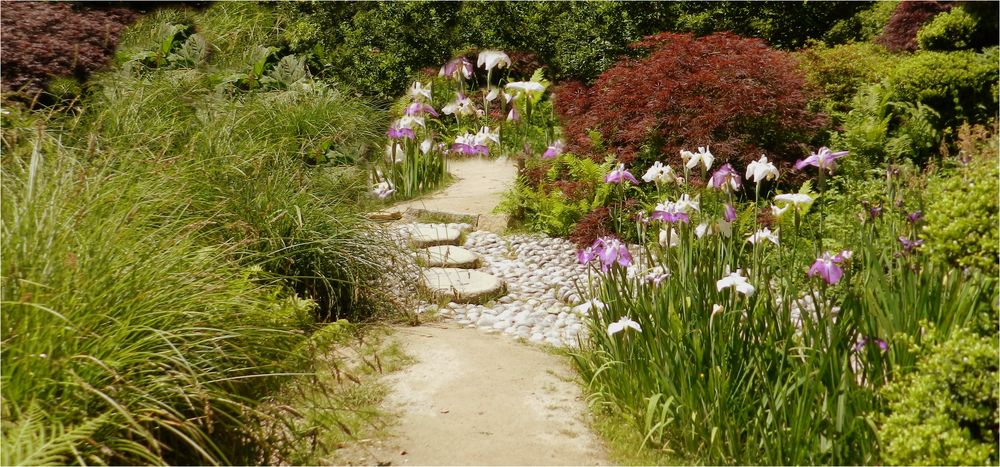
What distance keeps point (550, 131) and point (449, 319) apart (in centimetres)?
454

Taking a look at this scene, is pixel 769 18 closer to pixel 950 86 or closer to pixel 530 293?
pixel 950 86

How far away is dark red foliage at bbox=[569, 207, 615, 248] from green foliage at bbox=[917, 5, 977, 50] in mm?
4486

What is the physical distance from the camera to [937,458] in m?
2.95

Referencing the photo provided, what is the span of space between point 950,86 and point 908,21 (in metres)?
1.97

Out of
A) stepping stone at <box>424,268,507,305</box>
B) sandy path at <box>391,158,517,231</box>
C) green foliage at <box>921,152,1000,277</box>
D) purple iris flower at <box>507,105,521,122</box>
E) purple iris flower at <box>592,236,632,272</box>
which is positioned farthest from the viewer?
purple iris flower at <box>507,105,521,122</box>

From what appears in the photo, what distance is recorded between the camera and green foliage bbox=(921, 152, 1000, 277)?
10.6ft

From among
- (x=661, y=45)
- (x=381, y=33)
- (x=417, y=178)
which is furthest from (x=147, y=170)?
(x=381, y=33)

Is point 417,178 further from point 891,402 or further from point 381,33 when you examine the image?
point 891,402

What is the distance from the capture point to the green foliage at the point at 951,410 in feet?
9.61

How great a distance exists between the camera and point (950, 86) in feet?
27.8

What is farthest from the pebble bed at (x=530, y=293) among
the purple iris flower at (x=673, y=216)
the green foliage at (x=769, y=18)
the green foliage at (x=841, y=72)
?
the green foliage at (x=769, y=18)

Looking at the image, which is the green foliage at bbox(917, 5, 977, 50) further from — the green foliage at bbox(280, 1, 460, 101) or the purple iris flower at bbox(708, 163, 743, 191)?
the purple iris flower at bbox(708, 163, 743, 191)

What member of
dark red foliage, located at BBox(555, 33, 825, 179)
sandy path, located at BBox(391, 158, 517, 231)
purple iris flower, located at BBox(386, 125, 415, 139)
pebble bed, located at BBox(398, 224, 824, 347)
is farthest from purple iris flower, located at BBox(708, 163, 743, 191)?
purple iris flower, located at BBox(386, 125, 415, 139)

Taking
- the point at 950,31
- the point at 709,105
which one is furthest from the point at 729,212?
the point at 950,31
